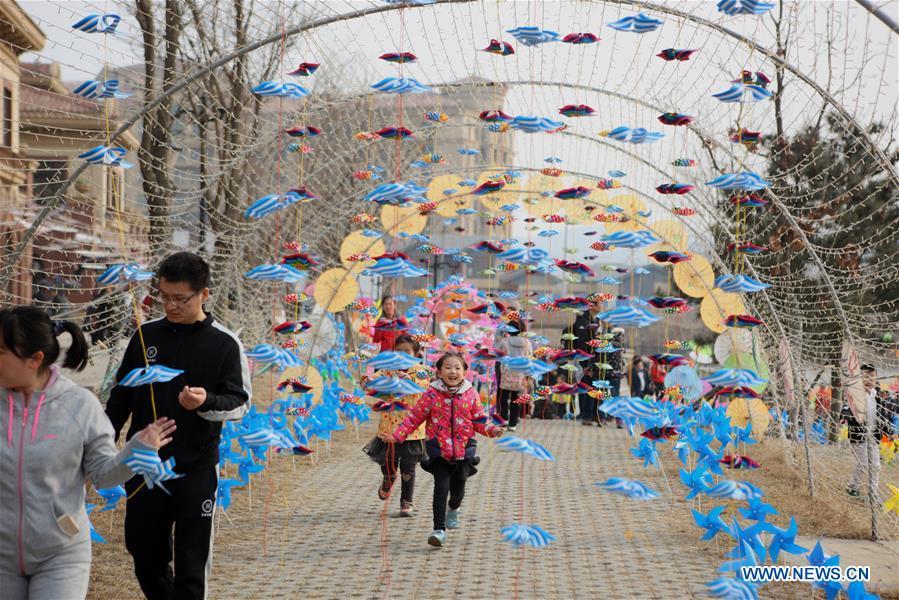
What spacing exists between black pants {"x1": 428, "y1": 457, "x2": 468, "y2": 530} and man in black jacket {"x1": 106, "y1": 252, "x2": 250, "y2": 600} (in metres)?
3.07

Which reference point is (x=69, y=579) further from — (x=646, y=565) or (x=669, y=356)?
(x=646, y=565)

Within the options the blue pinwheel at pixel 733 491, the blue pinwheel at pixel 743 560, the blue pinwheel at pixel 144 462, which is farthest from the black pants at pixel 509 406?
the blue pinwheel at pixel 144 462

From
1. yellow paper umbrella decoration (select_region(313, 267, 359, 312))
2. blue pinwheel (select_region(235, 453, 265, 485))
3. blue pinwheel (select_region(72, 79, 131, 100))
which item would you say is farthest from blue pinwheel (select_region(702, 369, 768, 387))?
yellow paper umbrella decoration (select_region(313, 267, 359, 312))

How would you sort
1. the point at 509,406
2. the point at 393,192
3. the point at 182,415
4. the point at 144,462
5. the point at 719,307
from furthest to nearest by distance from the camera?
1. the point at 509,406
2. the point at 719,307
3. the point at 393,192
4. the point at 182,415
5. the point at 144,462

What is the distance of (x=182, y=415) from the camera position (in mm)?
4391

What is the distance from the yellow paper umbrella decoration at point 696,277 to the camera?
12.3 meters

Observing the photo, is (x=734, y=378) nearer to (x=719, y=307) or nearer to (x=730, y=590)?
(x=730, y=590)

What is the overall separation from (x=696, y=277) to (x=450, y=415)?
5.89 m

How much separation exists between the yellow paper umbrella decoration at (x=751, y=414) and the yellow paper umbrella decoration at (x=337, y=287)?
16.3 feet

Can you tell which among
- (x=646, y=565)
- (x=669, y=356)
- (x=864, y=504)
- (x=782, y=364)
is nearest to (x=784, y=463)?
(x=782, y=364)

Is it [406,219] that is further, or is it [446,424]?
[406,219]

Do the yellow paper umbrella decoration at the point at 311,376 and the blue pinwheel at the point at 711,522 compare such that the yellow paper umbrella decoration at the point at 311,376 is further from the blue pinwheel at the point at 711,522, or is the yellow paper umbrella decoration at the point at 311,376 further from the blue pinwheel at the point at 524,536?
the blue pinwheel at the point at 524,536

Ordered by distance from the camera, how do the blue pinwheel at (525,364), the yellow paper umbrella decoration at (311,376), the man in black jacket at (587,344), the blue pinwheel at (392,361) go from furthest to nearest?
the man in black jacket at (587,344), the yellow paper umbrella decoration at (311,376), the blue pinwheel at (525,364), the blue pinwheel at (392,361)

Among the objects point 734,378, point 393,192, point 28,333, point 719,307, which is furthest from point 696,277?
point 28,333
